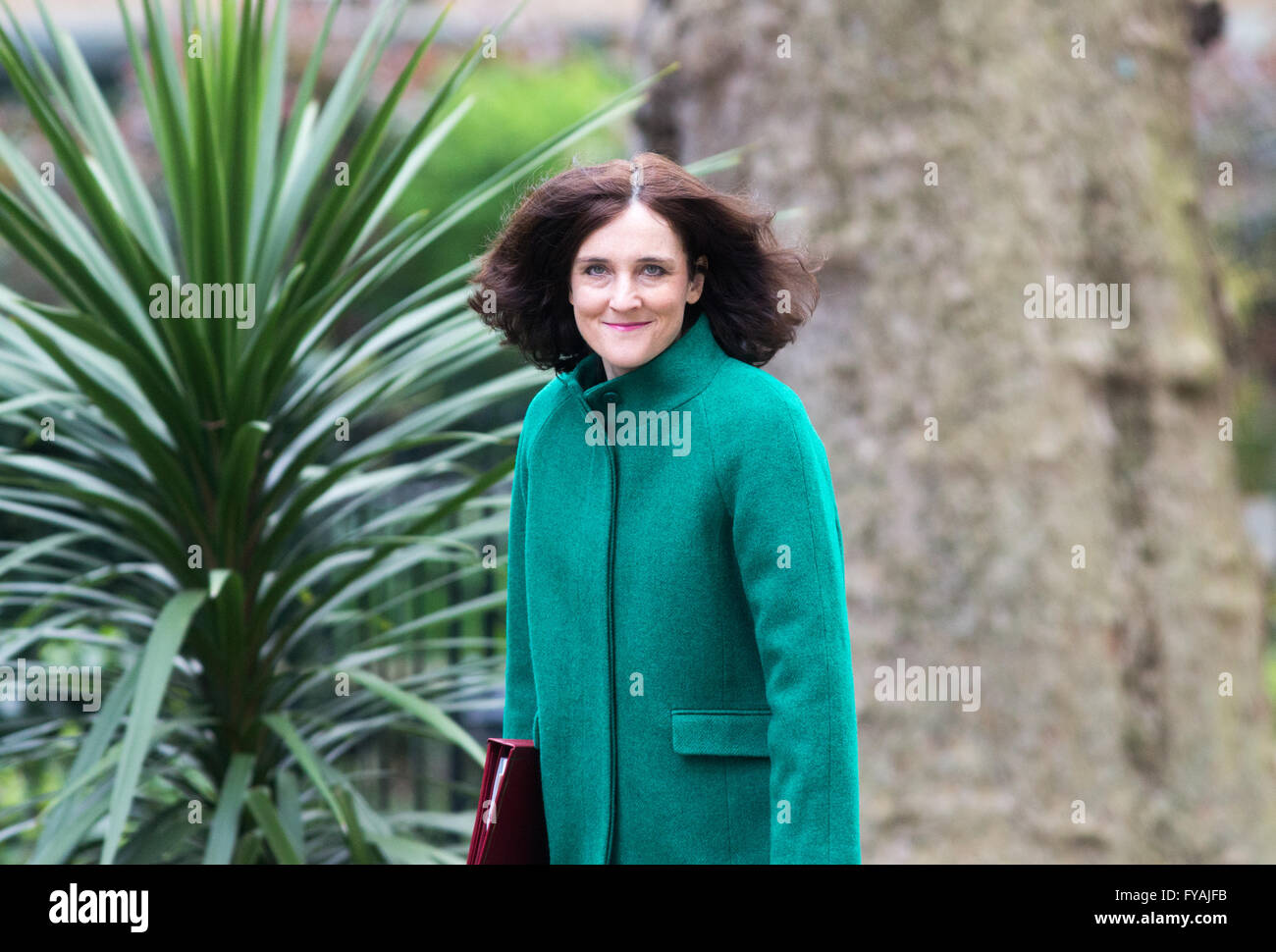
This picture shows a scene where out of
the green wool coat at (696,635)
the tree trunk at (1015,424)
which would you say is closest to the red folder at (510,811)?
the green wool coat at (696,635)

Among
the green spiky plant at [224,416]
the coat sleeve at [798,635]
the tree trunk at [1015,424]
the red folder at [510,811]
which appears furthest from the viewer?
the tree trunk at [1015,424]

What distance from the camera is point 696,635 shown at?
142 cm

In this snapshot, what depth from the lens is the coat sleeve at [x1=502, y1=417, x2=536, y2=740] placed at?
1.60 m

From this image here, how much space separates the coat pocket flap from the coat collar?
34cm

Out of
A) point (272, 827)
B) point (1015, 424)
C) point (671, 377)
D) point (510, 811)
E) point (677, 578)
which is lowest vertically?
point (272, 827)

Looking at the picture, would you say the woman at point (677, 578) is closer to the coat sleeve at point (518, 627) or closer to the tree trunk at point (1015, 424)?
the coat sleeve at point (518, 627)

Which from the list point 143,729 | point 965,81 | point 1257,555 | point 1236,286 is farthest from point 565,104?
point 143,729

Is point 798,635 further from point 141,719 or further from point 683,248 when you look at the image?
point 141,719

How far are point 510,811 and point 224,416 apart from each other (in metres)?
1.10

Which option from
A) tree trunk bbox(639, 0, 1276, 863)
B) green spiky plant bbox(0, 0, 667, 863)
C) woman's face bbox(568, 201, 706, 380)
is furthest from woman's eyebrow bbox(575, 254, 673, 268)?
tree trunk bbox(639, 0, 1276, 863)

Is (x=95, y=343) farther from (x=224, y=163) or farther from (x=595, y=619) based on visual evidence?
(x=595, y=619)

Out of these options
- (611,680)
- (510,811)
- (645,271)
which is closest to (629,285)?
(645,271)

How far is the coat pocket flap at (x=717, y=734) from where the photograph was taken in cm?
141

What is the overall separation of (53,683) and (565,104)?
6420mm
